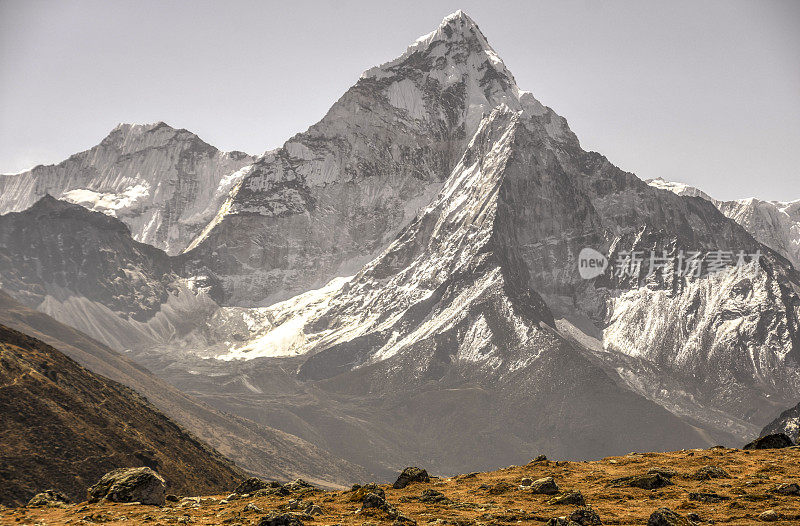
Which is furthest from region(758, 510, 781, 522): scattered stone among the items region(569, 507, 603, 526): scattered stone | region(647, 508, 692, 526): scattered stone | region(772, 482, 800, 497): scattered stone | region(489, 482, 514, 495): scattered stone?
region(489, 482, 514, 495): scattered stone

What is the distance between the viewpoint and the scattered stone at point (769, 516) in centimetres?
5047

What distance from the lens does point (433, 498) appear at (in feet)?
212

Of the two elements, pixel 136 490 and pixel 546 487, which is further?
pixel 136 490

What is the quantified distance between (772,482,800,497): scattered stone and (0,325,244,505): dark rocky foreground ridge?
9828 cm

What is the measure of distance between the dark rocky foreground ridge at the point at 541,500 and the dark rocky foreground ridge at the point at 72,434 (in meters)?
59.9

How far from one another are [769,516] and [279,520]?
29.1m

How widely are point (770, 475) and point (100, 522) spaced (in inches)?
1868

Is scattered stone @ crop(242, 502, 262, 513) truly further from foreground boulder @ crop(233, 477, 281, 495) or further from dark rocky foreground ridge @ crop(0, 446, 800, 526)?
foreground boulder @ crop(233, 477, 281, 495)

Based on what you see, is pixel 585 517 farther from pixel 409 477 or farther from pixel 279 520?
pixel 409 477

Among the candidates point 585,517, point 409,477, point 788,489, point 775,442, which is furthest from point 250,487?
point 775,442

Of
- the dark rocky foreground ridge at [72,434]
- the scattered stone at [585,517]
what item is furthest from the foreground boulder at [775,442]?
the dark rocky foreground ridge at [72,434]

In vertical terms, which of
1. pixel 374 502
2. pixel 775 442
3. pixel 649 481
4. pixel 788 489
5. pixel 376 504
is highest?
pixel 775 442

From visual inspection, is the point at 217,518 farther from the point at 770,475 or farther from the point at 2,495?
the point at 2,495

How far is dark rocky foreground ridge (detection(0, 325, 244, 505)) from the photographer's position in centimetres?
12888
